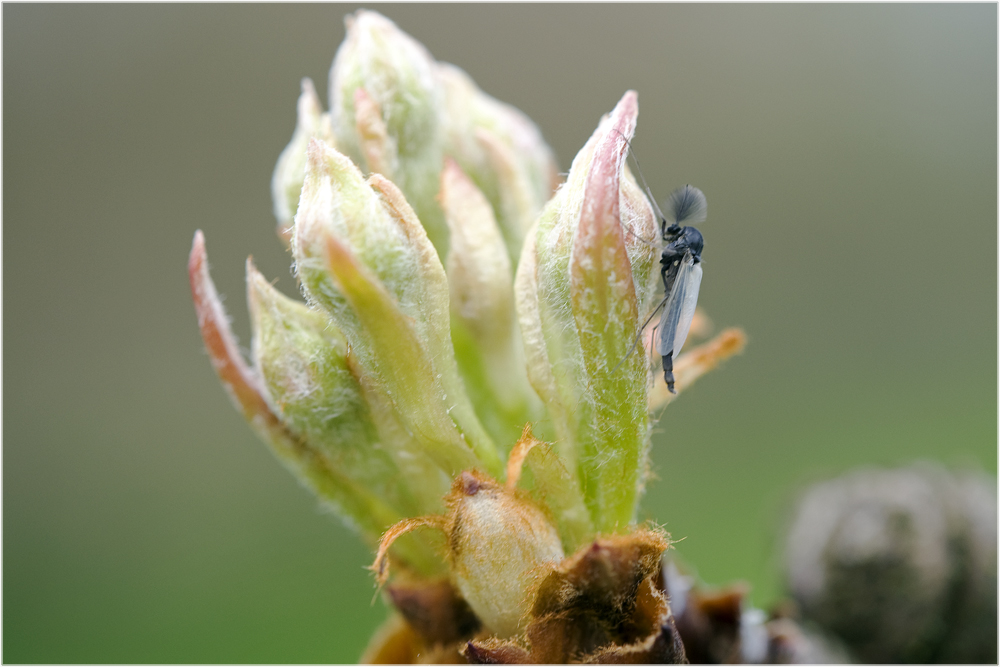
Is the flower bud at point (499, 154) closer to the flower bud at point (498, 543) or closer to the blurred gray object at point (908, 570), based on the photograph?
the flower bud at point (498, 543)

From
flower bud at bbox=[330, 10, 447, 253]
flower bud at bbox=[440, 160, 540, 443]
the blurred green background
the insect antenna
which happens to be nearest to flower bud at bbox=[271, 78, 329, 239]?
flower bud at bbox=[330, 10, 447, 253]

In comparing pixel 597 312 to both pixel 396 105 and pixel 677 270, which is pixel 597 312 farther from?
pixel 396 105

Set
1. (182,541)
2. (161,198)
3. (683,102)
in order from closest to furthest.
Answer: (182,541) → (161,198) → (683,102)

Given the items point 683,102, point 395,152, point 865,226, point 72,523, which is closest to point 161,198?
point 72,523

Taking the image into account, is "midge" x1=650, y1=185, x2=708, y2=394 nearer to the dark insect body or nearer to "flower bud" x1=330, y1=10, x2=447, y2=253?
the dark insect body

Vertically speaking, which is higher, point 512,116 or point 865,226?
point 865,226

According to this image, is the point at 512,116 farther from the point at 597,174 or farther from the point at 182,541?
the point at 182,541

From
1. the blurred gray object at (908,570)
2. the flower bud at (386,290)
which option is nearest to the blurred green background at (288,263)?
the blurred gray object at (908,570)
